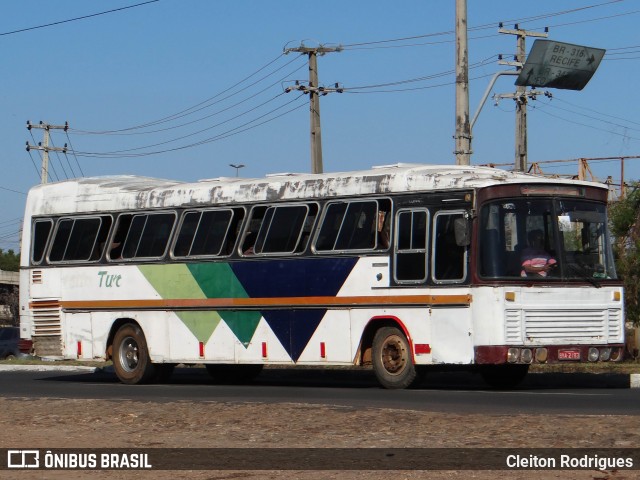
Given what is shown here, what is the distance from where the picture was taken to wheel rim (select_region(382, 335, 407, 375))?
1917 centimetres

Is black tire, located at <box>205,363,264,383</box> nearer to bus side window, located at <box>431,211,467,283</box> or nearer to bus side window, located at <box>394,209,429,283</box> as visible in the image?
bus side window, located at <box>394,209,429,283</box>

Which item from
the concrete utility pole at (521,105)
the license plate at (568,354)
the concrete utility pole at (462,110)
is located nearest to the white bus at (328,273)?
the license plate at (568,354)

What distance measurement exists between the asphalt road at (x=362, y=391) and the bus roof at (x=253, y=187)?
9.66 ft

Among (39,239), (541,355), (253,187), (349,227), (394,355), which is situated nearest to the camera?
(541,355)

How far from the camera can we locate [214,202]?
22.1m

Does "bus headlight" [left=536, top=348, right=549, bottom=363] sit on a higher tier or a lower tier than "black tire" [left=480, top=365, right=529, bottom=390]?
higher

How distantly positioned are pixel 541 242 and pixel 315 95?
26809mm

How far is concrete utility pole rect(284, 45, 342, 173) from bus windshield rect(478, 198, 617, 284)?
873 inches

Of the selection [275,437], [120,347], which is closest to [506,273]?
[275,437]

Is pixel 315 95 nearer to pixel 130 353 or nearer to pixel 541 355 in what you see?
pixel 130 353

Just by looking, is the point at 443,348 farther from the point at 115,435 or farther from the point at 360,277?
the point at 115,435

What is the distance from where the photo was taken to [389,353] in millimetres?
19359

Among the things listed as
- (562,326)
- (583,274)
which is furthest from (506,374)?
(583,274)

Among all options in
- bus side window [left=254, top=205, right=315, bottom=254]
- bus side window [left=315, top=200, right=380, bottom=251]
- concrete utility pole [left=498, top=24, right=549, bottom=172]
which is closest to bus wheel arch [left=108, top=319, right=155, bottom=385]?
bus side window [left=254, top=205, right=315, bottom=254]
